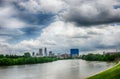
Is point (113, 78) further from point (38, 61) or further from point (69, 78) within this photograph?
point (38, 61)

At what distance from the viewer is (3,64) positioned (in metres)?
128

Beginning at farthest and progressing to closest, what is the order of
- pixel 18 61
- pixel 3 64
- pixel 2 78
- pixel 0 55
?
pixel 0 55 < pixel 18 61 < pixel 3 64 < pixel 2 78

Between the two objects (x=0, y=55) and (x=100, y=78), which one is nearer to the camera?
(x=100, y=78)

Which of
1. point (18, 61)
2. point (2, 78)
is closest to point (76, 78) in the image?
point (2, 78)

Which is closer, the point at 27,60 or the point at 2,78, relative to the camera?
the point at 2,78

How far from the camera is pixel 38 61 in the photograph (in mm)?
168500

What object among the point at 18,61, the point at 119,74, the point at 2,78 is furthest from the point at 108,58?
the point at 119,74

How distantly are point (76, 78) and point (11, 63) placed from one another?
296 feet

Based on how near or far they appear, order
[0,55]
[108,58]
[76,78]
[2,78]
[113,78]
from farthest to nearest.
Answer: [0,55] → [108,58] → [2,78] → [76,78] → [113,78]

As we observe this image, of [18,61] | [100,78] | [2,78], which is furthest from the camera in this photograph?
[18,61]

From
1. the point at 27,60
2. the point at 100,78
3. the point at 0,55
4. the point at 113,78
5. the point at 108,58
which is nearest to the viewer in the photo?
the point at 113,78

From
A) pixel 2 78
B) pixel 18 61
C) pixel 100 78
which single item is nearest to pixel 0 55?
pixel 18 61

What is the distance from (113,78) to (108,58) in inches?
5150

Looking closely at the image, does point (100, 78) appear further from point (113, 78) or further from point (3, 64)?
point (3, 64)
